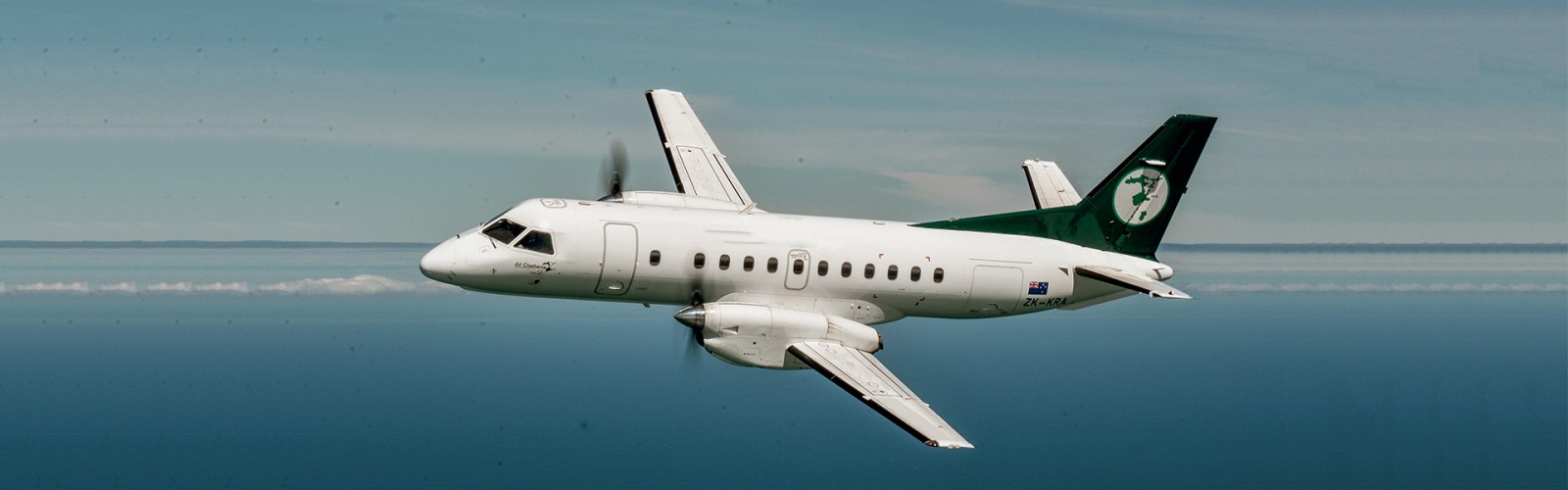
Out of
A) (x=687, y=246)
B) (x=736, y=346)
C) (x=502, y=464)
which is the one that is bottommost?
(x=502, y=464)

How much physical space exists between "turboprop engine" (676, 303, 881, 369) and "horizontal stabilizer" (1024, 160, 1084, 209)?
9837 mm

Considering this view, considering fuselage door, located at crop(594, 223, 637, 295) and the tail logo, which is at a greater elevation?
the tail logo

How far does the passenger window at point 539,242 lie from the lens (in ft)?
104

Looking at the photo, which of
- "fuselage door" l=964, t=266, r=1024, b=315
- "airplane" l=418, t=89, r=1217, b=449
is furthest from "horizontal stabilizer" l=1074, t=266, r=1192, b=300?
"fuselage door" l=964, t=266, r=1024, b=315

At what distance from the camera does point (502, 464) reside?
7111 inches

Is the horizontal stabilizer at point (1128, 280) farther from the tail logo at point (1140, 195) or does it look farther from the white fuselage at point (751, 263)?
the tail logo at point (1140, 195)

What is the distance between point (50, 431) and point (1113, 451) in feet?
539

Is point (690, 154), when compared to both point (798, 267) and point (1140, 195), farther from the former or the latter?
point (1140, 195)

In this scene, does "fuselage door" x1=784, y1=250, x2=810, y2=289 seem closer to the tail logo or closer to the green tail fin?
the green tail fin

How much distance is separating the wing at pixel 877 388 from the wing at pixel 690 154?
6960 mm

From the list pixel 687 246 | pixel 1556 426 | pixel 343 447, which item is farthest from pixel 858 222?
pixel 1556 426

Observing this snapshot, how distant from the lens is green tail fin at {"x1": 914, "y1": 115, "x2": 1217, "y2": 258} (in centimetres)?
3731

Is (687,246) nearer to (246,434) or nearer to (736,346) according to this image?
(736,346)

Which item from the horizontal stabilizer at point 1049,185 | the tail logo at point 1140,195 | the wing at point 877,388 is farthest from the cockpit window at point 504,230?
the tail logo at point 1140,195
